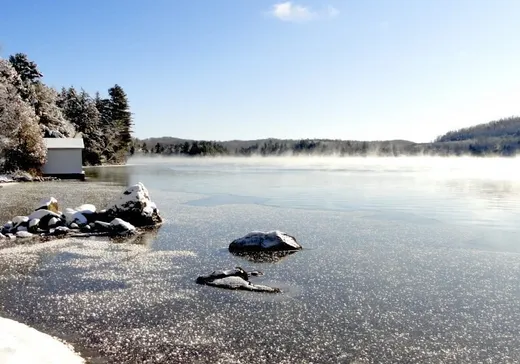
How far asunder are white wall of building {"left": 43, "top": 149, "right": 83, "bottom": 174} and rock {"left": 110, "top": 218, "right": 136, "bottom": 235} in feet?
111

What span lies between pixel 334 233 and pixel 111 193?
1791 cm

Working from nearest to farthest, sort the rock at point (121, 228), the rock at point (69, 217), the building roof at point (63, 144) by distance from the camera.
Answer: the rock at point (121, 228), the rock at point (69, 217), the building roof at point (63, 144)

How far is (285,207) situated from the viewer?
77.9 ft

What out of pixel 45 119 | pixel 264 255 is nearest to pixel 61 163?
pixel 45 119

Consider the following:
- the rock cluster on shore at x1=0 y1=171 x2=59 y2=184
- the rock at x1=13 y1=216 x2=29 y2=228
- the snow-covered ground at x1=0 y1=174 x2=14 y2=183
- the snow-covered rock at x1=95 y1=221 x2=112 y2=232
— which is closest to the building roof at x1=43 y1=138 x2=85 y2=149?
the rock cluster on shore at x1=0 y1=171 x2=59 y2=184

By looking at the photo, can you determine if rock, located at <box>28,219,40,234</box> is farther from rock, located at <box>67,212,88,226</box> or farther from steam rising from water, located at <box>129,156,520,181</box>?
steam rising from water, located at <box>129,156,520,181</box>

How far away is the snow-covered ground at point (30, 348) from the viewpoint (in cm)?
533

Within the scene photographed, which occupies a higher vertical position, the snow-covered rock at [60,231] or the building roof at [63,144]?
→ the building roof at [63,144]

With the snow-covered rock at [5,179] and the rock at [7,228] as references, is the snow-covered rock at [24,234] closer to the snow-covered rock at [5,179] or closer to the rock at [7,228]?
the rock at [7,228]

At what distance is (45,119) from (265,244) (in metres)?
57.4

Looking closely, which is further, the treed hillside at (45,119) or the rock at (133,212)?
the treed hillside at (45,119)

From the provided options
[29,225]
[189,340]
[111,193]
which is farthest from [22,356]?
[111,193]

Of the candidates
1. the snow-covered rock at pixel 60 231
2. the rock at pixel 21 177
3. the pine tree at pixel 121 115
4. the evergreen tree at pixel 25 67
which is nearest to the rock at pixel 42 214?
the snow-covered rock at pixel 60 231

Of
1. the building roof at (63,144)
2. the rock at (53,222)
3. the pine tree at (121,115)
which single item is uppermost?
the pine tree at (121,115)
